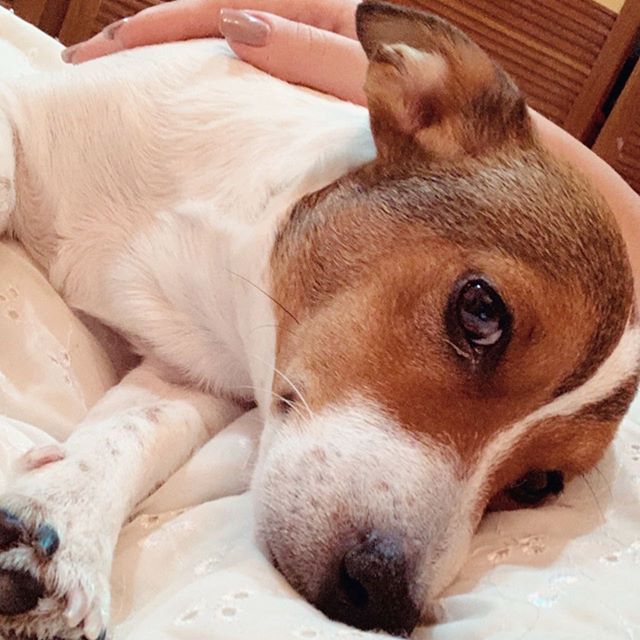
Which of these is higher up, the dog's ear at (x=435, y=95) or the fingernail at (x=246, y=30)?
the dog's ear at (x=435, y=95)

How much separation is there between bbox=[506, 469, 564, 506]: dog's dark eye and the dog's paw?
2.29ft

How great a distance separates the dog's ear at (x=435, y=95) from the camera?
166 centimetres

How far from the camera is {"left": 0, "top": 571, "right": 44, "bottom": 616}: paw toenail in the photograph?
1.07 metres

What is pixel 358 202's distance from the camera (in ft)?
5.36

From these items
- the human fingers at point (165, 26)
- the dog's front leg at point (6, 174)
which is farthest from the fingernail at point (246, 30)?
the dog's front leg at point (6, 174)

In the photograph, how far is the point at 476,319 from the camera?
143 centimetres

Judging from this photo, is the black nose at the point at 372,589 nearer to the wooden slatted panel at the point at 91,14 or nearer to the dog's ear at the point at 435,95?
the dog's ear at the point at 435,95

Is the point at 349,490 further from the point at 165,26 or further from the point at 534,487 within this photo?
the point at 165,26

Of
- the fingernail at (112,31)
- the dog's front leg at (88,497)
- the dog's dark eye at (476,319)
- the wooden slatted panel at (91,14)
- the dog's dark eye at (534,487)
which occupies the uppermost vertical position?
the dog's dark eye at (476,319)

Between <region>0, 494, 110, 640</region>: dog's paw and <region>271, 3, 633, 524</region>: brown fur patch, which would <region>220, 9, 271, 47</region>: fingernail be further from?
<region>0, 494, 110, 640</region>: dog's paw

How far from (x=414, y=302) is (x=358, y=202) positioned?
0.26m

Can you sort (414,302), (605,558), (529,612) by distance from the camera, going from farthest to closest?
(414,302), (605,558), (529,612)

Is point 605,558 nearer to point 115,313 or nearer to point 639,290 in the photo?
point 639,290

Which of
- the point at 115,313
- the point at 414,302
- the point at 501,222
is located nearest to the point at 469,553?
the point at 414,302
